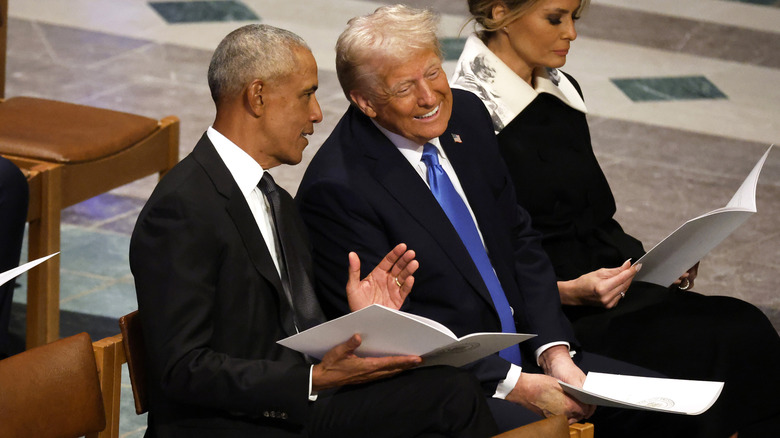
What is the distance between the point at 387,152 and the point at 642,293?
887 mm

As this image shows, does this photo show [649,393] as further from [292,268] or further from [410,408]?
[292,268]

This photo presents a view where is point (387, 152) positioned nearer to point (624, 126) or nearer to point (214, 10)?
point (624, 126)

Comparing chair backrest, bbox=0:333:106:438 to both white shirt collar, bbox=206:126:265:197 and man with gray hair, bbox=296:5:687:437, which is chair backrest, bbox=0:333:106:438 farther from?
man with gray hair, bbox=296:5:687:437

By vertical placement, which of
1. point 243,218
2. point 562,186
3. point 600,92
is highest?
point 243,218

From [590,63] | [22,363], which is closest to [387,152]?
[22,363]

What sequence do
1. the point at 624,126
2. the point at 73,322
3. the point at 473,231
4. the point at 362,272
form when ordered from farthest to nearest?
1. the point at 624,126
2. the point at 73,322
3. the point at 473,231
4. the point at 362,272

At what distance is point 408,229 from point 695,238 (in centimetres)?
79

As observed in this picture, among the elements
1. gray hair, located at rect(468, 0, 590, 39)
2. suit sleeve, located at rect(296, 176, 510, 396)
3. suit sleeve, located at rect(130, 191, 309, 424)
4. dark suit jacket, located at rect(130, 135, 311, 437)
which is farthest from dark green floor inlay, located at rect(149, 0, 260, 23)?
suit sleeve, located at rect(130, 191, 309, 424)

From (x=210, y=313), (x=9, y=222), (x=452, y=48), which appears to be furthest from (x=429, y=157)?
(x=452, y=48)

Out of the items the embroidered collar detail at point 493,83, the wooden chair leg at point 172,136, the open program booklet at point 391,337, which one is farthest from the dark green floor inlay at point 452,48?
the open program booklet at point 391,337

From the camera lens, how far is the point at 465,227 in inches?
108

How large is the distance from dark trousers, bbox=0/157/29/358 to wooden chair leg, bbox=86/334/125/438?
122 centimetres

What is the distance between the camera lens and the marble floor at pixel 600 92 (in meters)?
4.53

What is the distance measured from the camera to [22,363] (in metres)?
2.15
